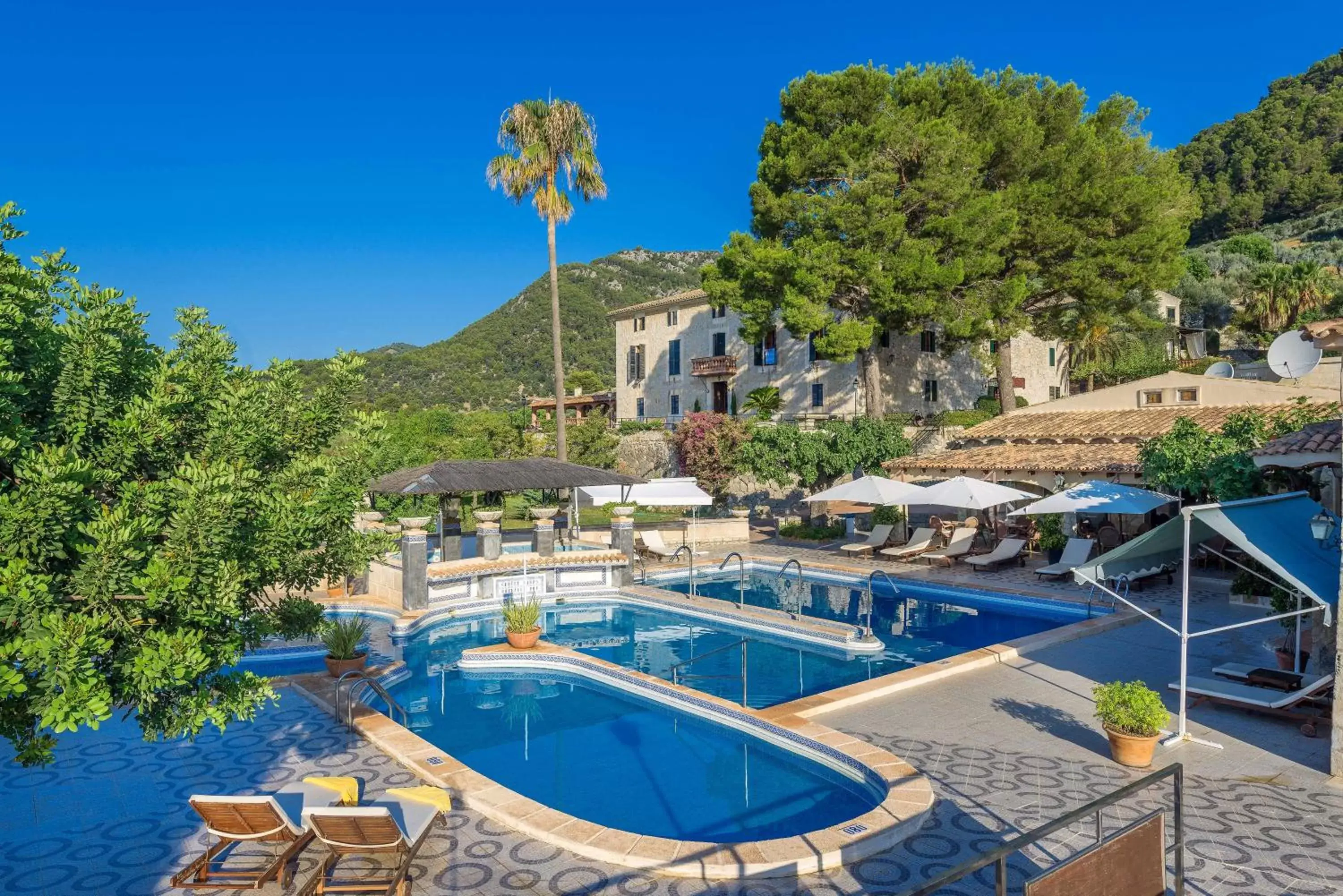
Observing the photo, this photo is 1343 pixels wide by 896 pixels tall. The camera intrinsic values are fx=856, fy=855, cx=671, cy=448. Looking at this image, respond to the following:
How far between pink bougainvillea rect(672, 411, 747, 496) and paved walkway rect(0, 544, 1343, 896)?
20540 mm

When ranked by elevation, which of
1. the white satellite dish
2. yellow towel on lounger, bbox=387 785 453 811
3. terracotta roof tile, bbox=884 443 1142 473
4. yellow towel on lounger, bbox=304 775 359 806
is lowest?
yellow towel on lounger, bbox=387 785 453 811

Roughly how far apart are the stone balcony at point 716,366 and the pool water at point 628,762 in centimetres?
2945

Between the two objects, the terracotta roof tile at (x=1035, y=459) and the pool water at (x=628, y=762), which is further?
the terracotta roof tile at (x=1035, y=459)

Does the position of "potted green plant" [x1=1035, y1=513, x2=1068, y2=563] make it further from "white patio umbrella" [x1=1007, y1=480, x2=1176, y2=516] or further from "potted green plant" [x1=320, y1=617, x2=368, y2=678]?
"potted green plant" [x1=320, y1=617, x2=368, y2=678]

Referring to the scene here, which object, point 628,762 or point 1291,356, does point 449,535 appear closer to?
point 628,762

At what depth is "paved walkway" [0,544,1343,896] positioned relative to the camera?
5.66 meters

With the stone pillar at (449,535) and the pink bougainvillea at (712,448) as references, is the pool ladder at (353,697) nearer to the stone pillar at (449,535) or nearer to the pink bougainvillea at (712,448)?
the stone pillar at (449,535)

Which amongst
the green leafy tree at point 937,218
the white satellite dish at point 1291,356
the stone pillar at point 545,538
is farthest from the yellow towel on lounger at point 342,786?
the green leafy tree at point 937,218

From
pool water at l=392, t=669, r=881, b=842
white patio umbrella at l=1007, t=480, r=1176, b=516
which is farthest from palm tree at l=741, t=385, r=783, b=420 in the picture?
pool water at l=392, t=669, r=881, b=842

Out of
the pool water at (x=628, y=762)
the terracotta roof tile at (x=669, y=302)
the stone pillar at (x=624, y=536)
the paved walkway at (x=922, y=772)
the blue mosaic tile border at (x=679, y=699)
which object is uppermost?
the terracotta roof tile at (x=669, y=302)

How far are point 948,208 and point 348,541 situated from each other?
2787 cm

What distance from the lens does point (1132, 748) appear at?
7.42 metres

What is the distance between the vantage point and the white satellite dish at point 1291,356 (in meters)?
12.2

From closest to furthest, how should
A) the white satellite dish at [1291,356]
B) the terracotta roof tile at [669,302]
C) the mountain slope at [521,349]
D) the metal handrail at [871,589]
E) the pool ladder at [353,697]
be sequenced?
the pool ladder at [353,697], the white satellite dish at [1291,356], the metal handrail at [871,589], the terracotta roof tile at [669,302], the mountain slope at [521,349]
